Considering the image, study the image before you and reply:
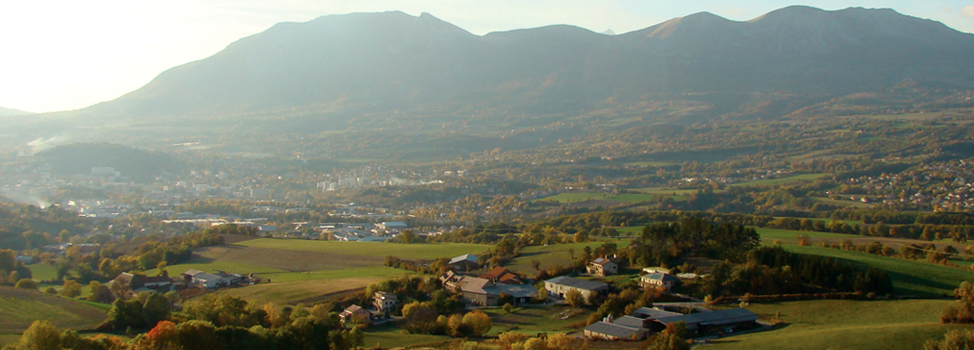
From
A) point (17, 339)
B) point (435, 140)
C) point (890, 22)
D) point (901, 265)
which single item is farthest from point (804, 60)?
point (17, 339)

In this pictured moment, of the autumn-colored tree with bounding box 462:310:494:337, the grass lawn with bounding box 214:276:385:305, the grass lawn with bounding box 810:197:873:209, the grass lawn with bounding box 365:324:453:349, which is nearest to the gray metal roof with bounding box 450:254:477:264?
the grass lawn with bounding box 214:276:385:305

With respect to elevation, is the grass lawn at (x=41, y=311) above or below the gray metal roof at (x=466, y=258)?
above

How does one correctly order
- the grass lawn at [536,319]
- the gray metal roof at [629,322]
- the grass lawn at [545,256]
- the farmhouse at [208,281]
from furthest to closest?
the grass lawn at [545,256]
the farmhouse at [208,281]
the grass lawn at [536,319]
the gray metal roof at [629,322]

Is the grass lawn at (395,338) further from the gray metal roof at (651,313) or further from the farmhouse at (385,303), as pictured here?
the gray metal roof at (651,313)

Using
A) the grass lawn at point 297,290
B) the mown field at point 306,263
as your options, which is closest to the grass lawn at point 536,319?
the grass lawn at point 297,290

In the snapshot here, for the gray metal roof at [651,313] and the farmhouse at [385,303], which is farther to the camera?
the farmhouse at [385,303]

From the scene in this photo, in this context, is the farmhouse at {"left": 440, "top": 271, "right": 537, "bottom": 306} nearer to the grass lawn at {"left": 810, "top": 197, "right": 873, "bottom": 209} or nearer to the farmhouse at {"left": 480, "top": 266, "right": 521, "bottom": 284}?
the farmhouse at {"left": 480, "top": 266, "right": 521, "bottom": 284}

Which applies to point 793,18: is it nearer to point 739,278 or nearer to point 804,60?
point 804,60
